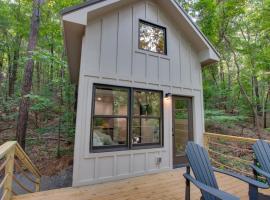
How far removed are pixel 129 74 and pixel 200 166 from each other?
2897mm

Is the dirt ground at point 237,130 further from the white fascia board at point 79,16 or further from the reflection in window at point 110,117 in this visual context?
the white fascia board at point 79,16

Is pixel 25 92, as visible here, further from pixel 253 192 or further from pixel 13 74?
pixel 13 74

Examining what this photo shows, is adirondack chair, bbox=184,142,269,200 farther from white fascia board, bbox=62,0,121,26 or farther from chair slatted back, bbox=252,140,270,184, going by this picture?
white fascia board, bbox=62,0,121,26

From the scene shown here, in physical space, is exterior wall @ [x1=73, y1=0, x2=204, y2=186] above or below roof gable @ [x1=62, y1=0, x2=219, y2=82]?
below

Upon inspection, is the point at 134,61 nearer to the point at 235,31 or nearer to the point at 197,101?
the point at 197,101

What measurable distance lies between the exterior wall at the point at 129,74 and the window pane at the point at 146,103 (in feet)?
0.70

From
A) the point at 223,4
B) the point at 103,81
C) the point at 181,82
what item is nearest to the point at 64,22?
the point at 103,81

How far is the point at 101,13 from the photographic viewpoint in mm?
4312

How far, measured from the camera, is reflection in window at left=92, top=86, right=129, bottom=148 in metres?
4.02

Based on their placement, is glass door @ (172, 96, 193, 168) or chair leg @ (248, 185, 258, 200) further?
glass door @ (172, 96, 193, 168)

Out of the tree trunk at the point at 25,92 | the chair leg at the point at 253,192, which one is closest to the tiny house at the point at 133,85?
the tree trunk at the point at 25,92

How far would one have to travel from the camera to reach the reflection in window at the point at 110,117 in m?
4.02

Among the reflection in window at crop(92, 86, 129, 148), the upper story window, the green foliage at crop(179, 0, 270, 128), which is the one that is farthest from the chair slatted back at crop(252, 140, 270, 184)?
the green foliage at crop(179, 0, 270, 128)

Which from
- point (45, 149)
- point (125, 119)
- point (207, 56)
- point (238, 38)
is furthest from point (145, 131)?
point (238, 38)
